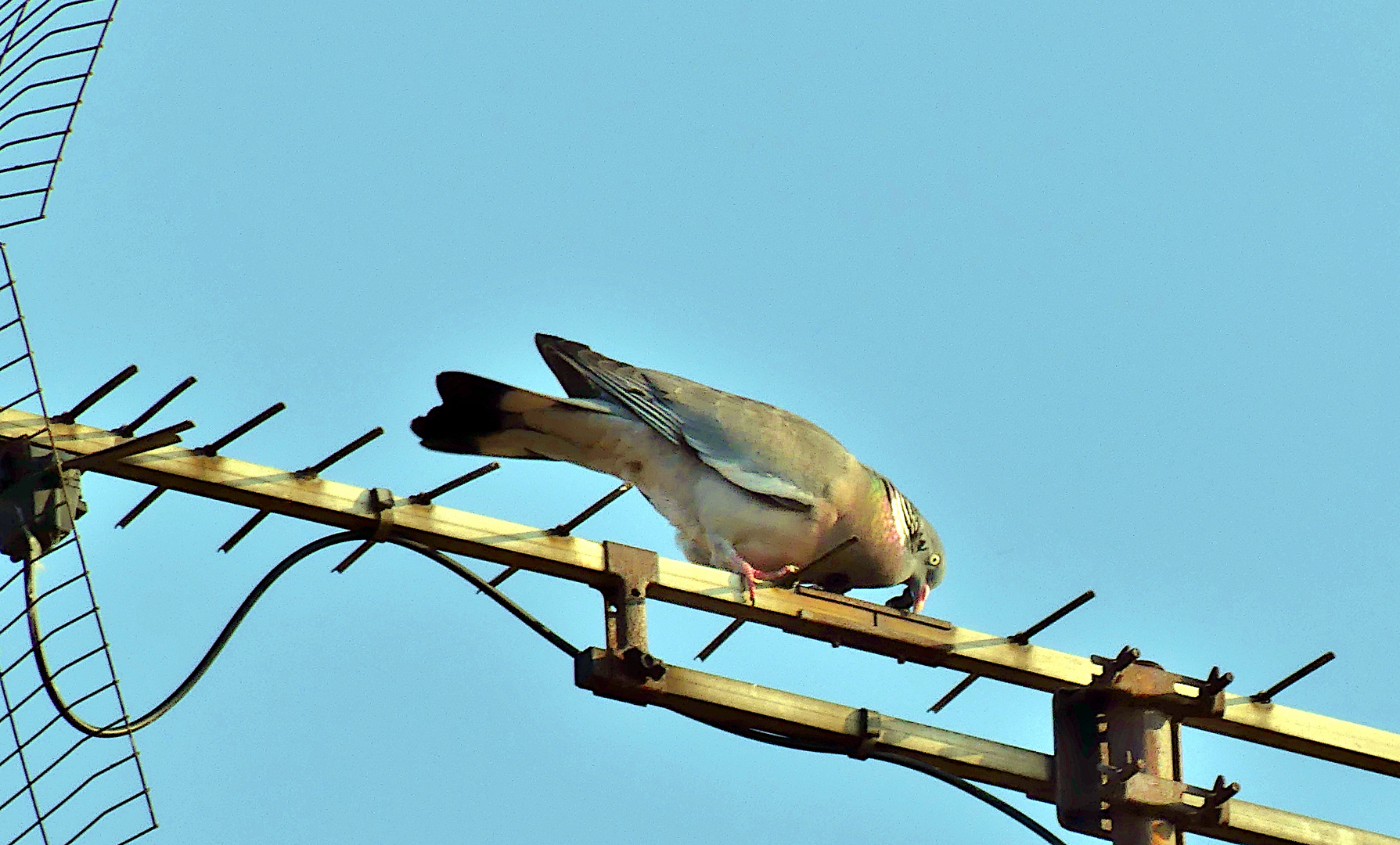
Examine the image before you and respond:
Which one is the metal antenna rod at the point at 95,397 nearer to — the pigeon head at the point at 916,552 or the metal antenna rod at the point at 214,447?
the metal antenna rod at the point at 214,447

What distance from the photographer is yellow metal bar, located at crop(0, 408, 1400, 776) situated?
5094 mm

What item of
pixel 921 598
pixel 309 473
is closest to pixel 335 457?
pixel 309 473

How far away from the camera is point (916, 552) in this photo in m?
7.73

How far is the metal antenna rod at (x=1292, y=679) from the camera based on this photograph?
599 cm

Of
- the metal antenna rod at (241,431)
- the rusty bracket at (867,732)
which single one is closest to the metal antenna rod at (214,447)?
the metal antenna rod at (241,431)

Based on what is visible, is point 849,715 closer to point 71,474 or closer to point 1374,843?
point 1374,843

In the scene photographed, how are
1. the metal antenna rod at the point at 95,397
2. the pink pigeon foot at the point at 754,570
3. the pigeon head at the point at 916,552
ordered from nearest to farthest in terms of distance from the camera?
1. the metal antenna rod at the point at 95,397
2. the pink pigeon foot at the point at 754,570
3. the pigeon head at the point at 916,552

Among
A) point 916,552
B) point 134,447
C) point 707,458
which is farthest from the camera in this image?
point 916,552

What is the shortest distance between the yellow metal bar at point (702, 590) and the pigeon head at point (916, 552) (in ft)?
5.29

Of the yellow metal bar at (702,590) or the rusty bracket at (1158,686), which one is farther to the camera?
the rusty bracket at (1158,686)

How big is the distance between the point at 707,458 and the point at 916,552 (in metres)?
0.95

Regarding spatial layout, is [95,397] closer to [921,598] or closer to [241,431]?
[241,431]

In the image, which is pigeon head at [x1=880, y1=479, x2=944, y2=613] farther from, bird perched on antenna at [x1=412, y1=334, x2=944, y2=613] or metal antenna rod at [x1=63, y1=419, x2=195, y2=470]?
metal antenna rod at [x1=63, y1=419, x2=195, y2=470]

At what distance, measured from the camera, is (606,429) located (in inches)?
283
